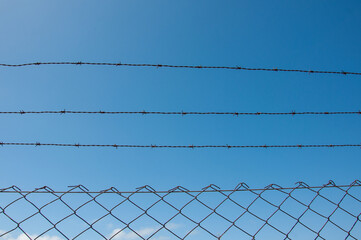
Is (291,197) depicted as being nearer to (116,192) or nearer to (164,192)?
(164,192)

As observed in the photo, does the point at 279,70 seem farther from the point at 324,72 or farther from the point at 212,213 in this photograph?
the point at 212,213

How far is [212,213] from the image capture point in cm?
191

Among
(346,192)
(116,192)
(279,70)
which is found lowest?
(346,192)

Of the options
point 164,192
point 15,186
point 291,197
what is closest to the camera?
point 15,186

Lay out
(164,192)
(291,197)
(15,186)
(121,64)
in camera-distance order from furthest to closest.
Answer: (121,64)
(291,197)
(164,192)
(15,186)

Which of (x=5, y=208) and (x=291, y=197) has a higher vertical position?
(x=5, y=208)

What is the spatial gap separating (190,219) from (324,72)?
8.13 feet

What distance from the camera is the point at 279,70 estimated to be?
335 centimetres

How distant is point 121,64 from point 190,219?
77.5 inches

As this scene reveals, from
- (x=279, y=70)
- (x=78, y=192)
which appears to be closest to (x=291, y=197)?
(x=78, y=192)

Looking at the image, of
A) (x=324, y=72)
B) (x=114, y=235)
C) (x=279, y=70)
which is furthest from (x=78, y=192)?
(x=324, y=72)

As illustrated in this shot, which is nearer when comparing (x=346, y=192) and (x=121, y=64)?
(x=346, y=192)

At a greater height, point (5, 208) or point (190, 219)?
point (5, 208)

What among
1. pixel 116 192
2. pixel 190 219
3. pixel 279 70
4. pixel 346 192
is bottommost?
pixel 346 192
